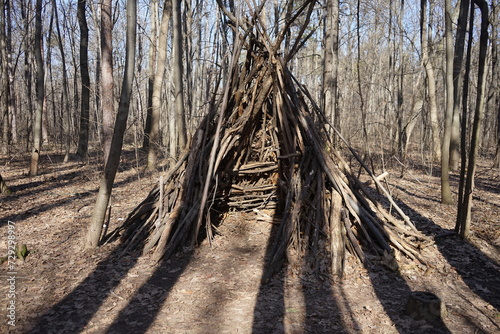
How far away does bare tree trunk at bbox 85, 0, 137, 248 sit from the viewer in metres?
4.77

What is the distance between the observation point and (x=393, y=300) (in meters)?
3.90

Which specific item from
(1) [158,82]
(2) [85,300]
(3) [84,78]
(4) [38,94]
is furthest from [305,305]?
(3) [84,78]

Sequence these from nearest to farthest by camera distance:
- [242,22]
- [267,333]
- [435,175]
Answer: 1. [267,333]
2. [242,22]
3. [435,175]

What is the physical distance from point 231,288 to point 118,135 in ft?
8.19

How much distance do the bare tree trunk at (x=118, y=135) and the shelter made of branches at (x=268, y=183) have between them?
435 mm

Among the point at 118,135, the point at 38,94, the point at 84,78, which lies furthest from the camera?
the point at 84,78

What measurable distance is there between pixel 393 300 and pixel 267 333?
154cm

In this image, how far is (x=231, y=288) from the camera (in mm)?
4125

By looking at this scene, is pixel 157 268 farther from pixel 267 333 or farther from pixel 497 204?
pixel 497 204

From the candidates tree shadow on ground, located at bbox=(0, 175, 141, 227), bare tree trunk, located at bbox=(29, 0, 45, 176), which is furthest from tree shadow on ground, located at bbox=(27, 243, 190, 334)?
bare tree trunk, located at bbox=(29, 0, 45, 176)

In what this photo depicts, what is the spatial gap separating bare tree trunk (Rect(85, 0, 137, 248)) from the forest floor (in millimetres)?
375

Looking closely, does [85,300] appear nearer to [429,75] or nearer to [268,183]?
[268,183]

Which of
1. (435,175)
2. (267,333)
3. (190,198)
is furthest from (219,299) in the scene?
(435,175)

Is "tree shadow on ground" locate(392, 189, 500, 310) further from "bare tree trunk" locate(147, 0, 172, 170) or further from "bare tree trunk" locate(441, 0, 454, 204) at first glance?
"bare tree trunk" locate(147, 0, 172, 170)
